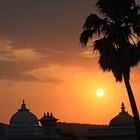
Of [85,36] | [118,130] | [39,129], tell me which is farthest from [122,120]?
[85,36]

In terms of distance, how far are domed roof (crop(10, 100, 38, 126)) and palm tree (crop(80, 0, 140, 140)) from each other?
25.6 m

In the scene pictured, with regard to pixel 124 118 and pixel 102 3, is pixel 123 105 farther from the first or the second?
pixel 102 3

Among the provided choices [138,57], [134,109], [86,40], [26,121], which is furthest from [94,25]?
[26,121]

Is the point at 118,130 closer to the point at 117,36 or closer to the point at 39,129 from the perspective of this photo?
the point at 39,129

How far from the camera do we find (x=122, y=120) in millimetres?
57125

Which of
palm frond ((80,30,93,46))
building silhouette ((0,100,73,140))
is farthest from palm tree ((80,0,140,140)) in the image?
building silhouette ((0,100,73,140))

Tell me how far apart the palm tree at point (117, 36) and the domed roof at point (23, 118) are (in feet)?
84.0

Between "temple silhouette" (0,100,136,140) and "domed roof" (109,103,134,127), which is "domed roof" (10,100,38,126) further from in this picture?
"domed roof" (109,103,134,127)

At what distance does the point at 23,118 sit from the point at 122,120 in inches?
419

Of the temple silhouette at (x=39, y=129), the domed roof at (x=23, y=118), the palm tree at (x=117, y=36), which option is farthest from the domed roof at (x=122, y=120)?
the palm tree at (x=117, y=36)

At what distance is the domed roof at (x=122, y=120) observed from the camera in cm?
5666

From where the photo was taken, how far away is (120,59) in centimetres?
2938

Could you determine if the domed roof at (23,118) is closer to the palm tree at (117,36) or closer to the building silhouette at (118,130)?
the building silhouette at (118,130)

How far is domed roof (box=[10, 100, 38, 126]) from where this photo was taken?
5462 cm
